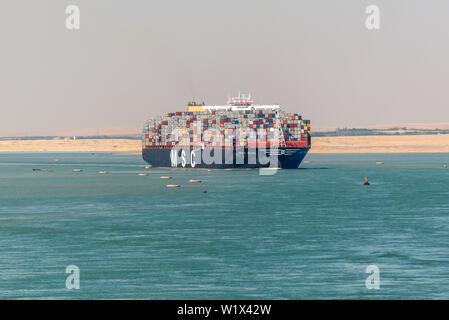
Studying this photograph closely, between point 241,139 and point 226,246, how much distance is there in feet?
411

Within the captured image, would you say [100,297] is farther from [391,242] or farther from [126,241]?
[391,242]

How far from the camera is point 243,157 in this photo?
174250mm

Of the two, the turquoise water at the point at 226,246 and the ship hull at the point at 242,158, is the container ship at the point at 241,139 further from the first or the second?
the turquoise water at the point at 226,246

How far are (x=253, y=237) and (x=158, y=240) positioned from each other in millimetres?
7054

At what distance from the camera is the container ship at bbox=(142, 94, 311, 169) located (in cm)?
17050

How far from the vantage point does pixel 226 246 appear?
168 feet

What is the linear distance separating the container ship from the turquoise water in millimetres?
71437

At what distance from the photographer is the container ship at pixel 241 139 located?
17050cm

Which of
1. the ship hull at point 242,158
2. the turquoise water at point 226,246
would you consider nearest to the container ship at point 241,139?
the ship hull at point 242,158

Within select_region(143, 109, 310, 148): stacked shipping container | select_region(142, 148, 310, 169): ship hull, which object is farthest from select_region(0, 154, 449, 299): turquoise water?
select_region(143, 109, 310, 148): stacked shipping container

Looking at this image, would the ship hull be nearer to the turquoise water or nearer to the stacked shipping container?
the stacked shipping container

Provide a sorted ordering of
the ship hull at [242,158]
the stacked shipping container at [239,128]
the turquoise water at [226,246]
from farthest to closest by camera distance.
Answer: the stacked shipping container at [239,128] < the ship hull at [242,158] < the turquoise water at [226,246]

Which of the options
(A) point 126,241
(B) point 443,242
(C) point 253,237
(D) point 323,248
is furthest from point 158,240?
(B) point 443,242

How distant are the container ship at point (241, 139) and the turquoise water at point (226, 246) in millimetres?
71437
